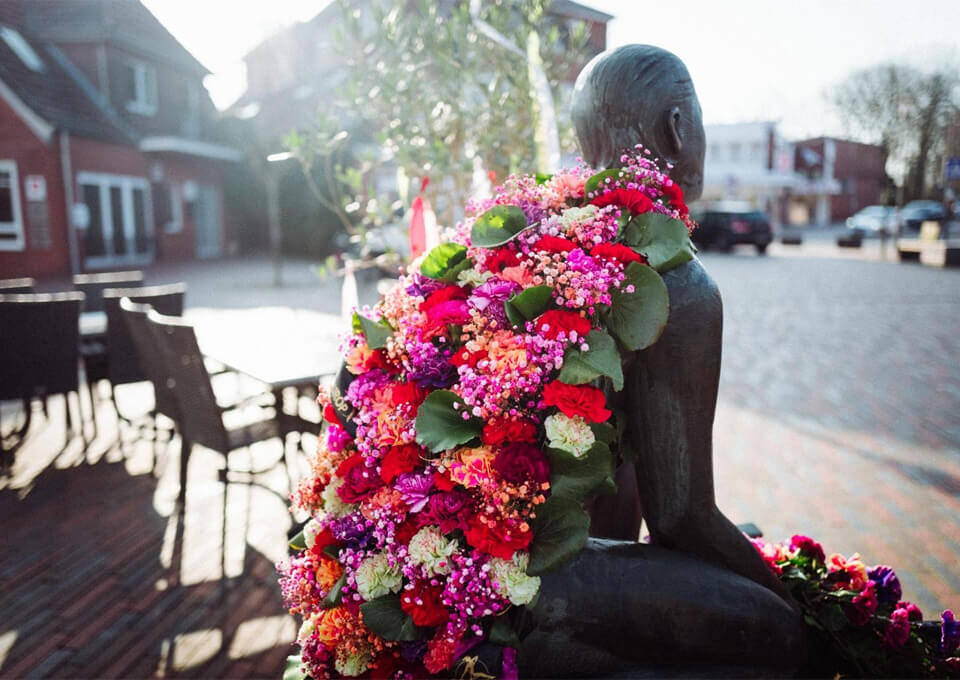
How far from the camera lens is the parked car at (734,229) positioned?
2347cm

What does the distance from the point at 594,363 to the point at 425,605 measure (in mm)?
565

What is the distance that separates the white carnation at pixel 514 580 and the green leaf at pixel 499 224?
2.17ft

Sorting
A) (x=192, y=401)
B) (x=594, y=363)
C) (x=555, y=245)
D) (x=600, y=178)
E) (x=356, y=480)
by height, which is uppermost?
(x=600, y=178)

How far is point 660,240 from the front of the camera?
1.48 metres

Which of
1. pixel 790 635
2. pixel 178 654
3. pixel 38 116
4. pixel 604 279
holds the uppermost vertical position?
pixel 38 116

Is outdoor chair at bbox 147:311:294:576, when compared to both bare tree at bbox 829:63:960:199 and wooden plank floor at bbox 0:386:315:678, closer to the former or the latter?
wooden plank floor at bbox 0:386:315:678

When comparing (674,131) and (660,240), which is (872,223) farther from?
(660,240)

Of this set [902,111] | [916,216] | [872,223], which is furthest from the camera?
[916,216]

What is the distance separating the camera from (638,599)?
136 cm

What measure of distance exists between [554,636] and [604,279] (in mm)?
697

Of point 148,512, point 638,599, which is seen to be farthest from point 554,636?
point 148,512

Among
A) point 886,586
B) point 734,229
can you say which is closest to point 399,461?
point 886,586

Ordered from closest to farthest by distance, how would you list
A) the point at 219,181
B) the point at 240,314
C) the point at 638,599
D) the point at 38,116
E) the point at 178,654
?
the point at 638,599, the point at 178,654, the point at 240,314, the point at 38,116, the point at 219,181

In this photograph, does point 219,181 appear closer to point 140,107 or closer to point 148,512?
point 140,107
